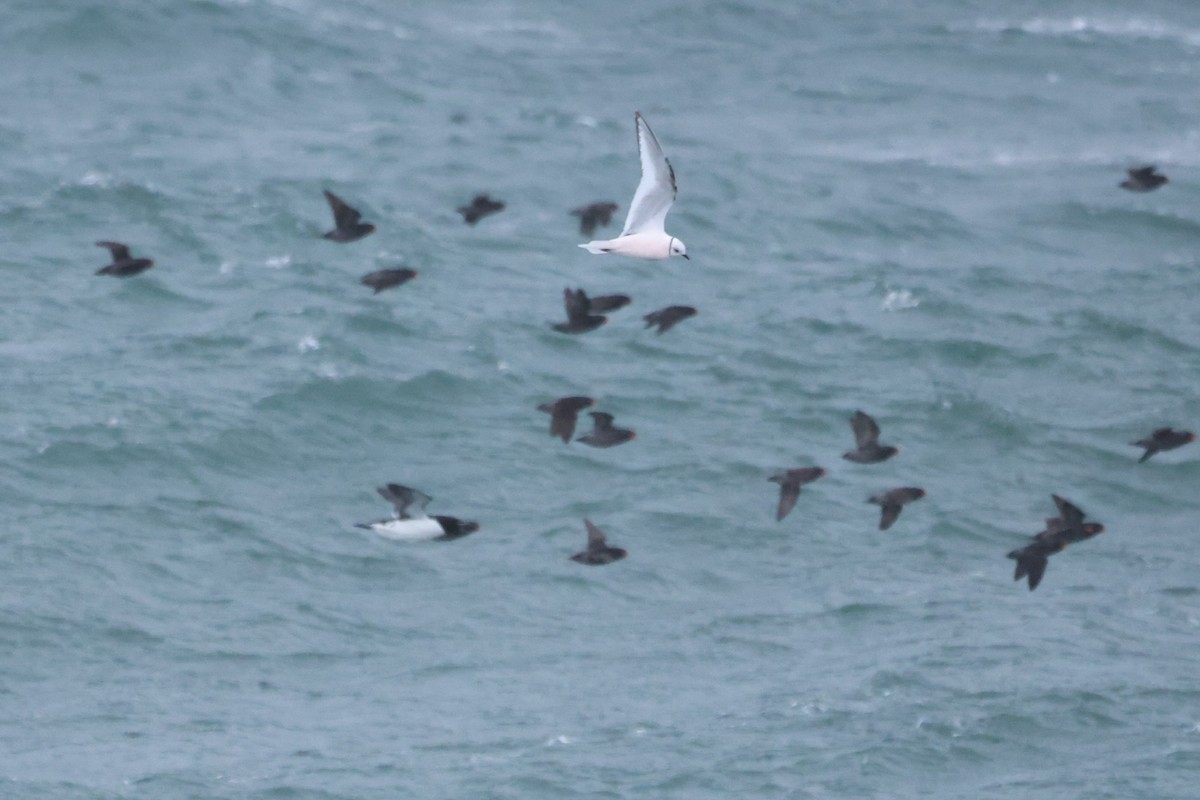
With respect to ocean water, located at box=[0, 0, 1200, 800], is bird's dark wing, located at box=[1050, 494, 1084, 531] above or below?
above

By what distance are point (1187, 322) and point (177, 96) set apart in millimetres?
24924

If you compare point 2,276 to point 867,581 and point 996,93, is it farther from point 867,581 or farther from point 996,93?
point 996,93

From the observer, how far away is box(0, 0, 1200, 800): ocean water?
24.2m

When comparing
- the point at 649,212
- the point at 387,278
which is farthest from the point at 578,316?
the point at 387,278

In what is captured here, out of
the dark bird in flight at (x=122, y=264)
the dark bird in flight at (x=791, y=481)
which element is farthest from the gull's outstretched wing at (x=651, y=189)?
the dark bird in flight at (x=122, y=264)

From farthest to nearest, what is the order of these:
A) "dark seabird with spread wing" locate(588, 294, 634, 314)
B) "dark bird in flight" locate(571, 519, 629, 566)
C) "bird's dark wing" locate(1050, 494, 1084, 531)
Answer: "bird's dark wing" locate(1050, 494, 1084, 531), "dark bird in flight" locate(571, 519, 629, 566), "dark seabird with spread wing" locate(588, 294, 634, 314)

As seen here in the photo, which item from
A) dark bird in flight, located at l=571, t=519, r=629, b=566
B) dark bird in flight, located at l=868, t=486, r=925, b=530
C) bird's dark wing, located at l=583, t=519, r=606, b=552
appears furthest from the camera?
dark bird in flight, located at l=868, t=486, r=925, b=530

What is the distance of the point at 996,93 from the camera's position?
5747 cm

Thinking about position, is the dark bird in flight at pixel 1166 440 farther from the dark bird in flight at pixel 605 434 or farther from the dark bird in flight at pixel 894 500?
the dark bird in flight at pixel 605 434

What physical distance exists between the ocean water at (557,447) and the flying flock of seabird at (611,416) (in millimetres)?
3009

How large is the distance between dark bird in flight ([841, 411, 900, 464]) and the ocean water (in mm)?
3550

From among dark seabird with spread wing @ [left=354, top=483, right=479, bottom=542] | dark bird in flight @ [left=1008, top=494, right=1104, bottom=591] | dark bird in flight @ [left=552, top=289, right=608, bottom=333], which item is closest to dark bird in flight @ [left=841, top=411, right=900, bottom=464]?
dark bird in flight @ [left=1008, top=494, right=1104, bottom=591]

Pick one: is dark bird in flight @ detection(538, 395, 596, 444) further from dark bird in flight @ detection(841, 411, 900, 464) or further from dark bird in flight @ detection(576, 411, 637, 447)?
dark bird in flight @ detection(841, 411, 900, 464)

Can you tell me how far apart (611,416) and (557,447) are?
8.41 metres
